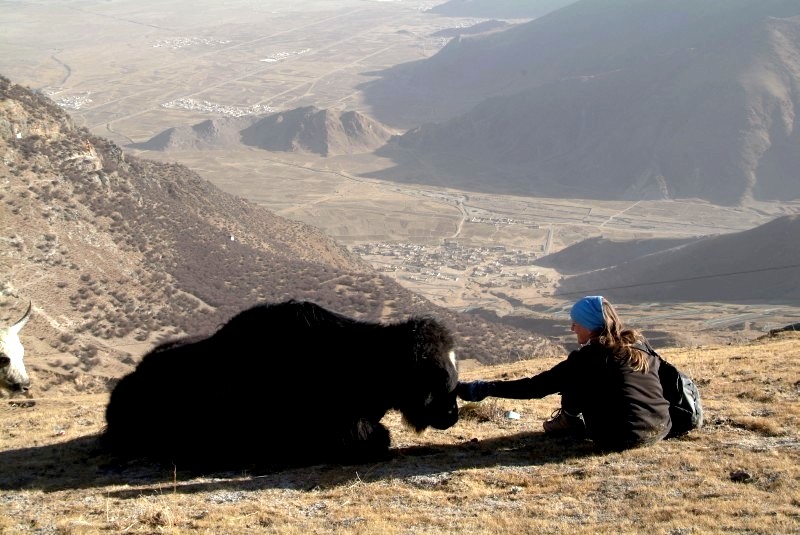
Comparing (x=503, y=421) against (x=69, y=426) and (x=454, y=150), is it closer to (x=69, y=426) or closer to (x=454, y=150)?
(x=69, y=426)

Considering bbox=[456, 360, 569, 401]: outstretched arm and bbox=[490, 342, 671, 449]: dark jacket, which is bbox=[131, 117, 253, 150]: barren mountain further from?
bbox=[490, 342, 671, 449]: dark jacket

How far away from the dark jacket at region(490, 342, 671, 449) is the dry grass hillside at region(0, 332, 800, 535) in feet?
0.66

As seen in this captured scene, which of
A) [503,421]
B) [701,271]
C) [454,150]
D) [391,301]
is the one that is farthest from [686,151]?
[503,421]

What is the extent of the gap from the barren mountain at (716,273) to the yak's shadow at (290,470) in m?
55.4

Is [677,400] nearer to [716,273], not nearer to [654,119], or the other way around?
[716,273]

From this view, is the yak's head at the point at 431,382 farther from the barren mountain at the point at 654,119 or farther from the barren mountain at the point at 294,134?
the barren mountain at the point at 294,134

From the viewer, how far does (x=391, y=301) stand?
40688 millimetres

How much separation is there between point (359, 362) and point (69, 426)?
4.97 meters

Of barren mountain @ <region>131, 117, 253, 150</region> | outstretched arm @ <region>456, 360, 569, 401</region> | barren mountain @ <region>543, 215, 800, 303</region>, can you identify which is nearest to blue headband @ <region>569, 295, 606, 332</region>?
outstretched arm @ <region>456, 360, 569, 401</region>

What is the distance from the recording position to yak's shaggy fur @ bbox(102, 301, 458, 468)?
726cm

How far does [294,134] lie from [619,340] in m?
130

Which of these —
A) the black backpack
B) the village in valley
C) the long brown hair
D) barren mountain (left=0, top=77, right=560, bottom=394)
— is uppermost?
the long brown hair

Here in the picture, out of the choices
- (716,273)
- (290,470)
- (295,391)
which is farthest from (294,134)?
(290,470)

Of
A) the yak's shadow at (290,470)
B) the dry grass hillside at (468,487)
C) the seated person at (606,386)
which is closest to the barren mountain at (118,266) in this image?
the yak's shadow at (290,470)
